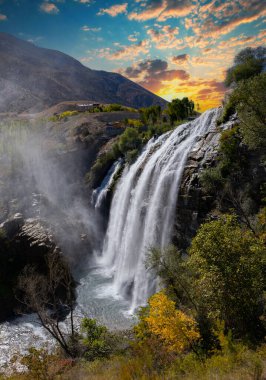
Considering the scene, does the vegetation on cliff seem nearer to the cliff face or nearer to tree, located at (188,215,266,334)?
tree, located at (188,215,266,334)

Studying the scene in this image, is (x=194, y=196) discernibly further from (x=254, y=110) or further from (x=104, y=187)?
(x=104, y=187)

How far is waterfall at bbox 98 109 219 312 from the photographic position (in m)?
35.0

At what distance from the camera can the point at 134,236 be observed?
39.9 m

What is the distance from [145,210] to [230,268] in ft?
77.3

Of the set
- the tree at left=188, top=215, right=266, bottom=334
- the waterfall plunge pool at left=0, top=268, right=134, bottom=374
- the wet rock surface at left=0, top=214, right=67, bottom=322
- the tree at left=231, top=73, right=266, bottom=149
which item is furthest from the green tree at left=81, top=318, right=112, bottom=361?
the tree at left=231, top=73, right=266, bottom=149

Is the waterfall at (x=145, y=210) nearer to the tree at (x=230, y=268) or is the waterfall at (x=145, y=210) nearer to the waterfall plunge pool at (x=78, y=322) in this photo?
the waterfall plunge pool at (x=78, y=322)

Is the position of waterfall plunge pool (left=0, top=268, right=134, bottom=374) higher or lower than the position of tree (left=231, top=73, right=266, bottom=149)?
lower

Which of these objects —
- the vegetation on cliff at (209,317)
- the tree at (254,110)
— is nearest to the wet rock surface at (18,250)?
the vegetation on cliff at (209,317)

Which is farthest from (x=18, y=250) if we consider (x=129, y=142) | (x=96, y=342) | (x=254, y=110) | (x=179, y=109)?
(x=179, y=109)

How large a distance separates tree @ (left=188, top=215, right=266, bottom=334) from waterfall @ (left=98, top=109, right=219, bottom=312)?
13756mm

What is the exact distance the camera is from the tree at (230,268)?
1585cm

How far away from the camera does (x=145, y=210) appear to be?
3888cm

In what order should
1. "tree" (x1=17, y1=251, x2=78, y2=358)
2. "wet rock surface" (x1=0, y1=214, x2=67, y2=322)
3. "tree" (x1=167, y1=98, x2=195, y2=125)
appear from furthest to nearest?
"tree" (x1=167, y1=98, x2=195, y2=125), "wet rock surface" (x1=0, y1=214, x2=67, y2=322), "tree" (x1=17, y1=251, x2=78, y2=358)

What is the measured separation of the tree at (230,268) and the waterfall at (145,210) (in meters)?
13.8
